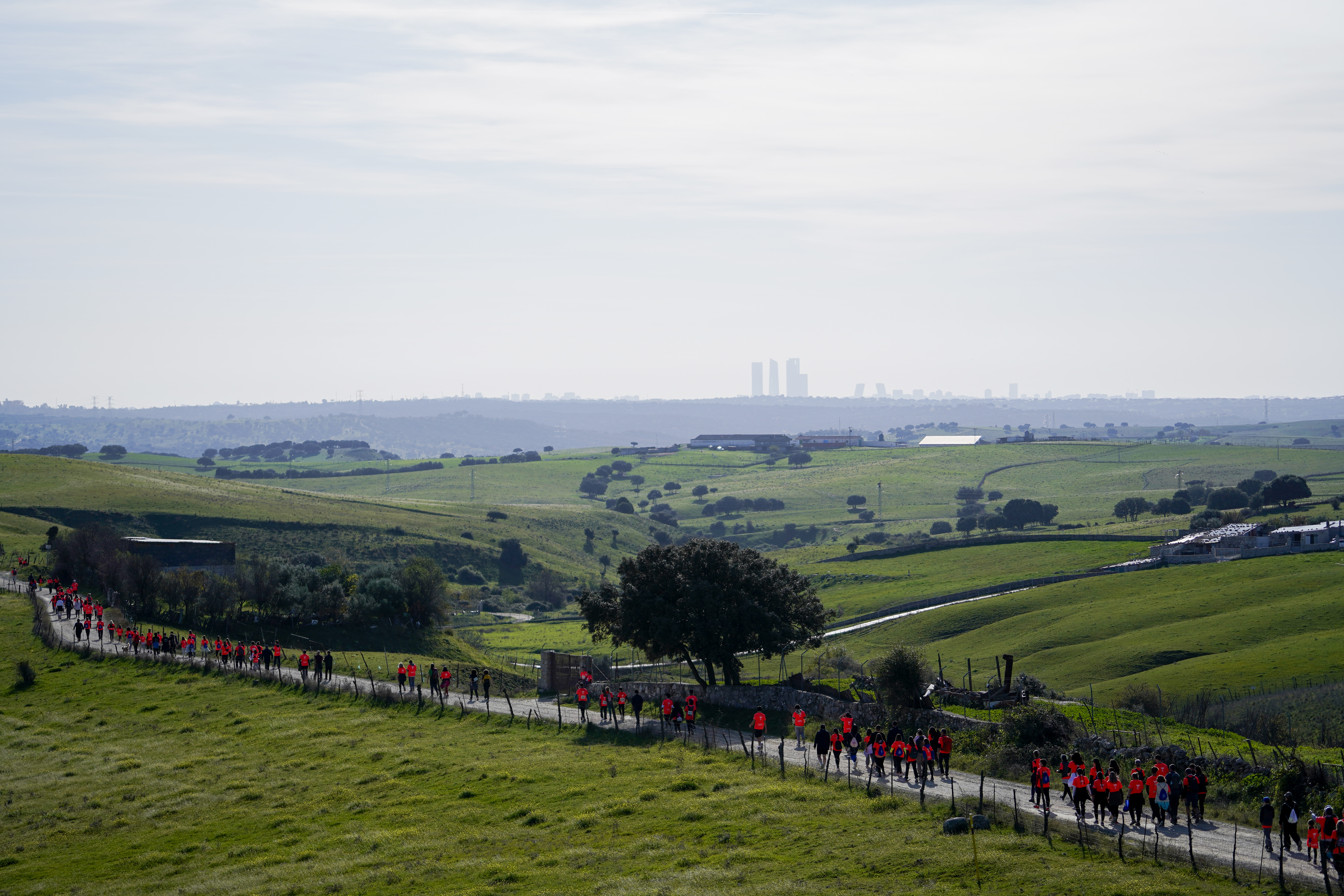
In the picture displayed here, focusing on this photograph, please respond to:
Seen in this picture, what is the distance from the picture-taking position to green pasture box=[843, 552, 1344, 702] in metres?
64.6

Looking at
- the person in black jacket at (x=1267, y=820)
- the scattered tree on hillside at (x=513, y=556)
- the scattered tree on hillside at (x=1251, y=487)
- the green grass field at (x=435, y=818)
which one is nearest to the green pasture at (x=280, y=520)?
the scattered tree on hillside at (x=513, y=556)

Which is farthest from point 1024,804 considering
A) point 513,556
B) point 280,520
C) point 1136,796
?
point 280,520

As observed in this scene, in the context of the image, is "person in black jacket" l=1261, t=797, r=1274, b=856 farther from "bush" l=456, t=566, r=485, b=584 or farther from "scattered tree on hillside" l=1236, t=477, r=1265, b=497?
"scattered tree on hillside" l=1236, t=477, r=1265, b=497

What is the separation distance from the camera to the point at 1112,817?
2927 cm

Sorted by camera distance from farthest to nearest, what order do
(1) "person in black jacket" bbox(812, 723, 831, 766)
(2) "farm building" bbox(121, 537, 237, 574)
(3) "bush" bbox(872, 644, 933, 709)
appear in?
(2) "farm building" bbox(121, 537, 237, 574)
(3) "bush" bbox(872, 644, 933, 709)
(1) "person in black jacket" bbox(812, 723, 831, 766)

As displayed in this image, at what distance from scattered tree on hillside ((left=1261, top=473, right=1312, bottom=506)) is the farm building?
12058cm

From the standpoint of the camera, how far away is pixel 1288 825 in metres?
26.2

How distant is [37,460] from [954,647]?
136137 millimetres

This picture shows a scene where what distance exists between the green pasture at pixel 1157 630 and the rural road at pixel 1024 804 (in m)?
28.7

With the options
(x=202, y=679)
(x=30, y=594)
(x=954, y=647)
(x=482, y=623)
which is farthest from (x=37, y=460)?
(x=954, y=647)

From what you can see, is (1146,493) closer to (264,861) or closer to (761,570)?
(761,570)

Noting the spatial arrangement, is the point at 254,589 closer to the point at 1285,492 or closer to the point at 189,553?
the point at 189,553

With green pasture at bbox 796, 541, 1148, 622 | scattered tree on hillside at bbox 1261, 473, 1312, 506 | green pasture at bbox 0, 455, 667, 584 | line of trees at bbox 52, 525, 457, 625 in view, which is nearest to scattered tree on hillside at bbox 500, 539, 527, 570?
green pasture at bbox 0, 455, 667, 584

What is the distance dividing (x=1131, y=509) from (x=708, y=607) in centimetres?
12572
